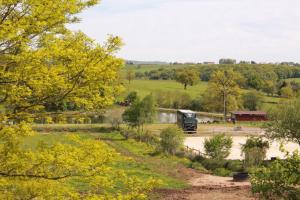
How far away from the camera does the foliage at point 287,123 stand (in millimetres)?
36294

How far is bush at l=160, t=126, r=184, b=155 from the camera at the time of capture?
4572cm

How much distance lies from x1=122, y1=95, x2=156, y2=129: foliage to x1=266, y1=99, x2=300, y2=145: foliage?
26308 millimetres

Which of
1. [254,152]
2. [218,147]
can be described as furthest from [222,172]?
[218,147]

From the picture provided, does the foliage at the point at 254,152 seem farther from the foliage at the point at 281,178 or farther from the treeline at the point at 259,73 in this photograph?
the treeline at the point at 259,73

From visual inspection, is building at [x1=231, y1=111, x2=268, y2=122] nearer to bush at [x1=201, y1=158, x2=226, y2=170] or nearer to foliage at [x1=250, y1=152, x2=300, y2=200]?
bush at [x1=201, y1=158, x2=226, y2=170]

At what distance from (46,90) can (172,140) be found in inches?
1461

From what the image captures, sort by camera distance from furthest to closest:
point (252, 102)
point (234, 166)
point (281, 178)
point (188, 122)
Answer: point (252, 102), point (188, 122), point (234, 166), point (281, 178)

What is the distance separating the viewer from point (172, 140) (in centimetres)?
4578

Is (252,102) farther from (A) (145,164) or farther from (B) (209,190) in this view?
(B) (209,190)

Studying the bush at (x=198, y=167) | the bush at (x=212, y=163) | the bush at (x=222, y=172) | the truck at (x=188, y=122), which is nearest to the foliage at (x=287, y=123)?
the bush at (x=212, y=163)

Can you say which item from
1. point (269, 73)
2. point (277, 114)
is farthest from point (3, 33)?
point (269, 73)

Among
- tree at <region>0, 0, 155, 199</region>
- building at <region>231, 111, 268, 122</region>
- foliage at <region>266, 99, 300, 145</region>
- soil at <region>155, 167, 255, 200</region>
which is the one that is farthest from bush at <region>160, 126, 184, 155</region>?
building at <region>231, 111, 268, 122</region>

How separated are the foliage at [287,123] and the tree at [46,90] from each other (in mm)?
29140

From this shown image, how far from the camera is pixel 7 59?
359 inches
